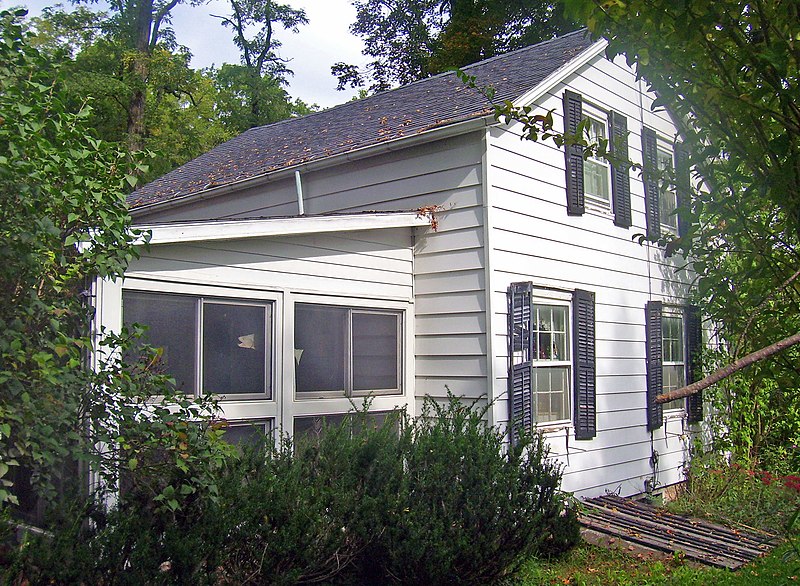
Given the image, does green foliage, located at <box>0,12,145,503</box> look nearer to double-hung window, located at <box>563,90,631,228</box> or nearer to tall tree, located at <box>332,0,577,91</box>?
double-hung window, located at <box>563,90,631,228</box>

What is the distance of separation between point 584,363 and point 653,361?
2.06 m

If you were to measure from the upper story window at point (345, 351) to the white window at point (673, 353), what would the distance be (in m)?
5.22

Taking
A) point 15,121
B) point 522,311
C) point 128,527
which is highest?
point 15,121

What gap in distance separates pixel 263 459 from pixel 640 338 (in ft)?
23.8

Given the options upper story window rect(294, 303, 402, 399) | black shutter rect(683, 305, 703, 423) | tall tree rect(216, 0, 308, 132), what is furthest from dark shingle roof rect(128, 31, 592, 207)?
tall tree rect(216, 0, 308, 132)

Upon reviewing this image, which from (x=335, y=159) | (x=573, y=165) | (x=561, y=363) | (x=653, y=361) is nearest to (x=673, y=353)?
(x=653, y=361)

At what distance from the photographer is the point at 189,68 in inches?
987

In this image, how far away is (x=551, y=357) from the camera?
31.1 ft

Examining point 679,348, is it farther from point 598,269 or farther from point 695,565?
point 695,565

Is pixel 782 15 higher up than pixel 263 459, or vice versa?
pixel 782 15

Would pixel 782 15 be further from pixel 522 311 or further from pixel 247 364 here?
pixel 522 311

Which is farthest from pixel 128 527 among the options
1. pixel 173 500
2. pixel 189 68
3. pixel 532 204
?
pixel 189 68

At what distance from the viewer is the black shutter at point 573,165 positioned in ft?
32.3

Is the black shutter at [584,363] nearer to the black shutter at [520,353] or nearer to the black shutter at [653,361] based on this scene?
the black shutter at [520,353]
